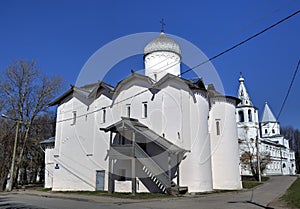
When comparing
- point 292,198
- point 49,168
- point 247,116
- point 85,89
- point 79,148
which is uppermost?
point 247,116

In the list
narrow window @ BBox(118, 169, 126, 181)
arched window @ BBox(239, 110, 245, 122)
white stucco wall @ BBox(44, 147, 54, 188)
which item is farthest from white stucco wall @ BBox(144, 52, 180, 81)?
arched window @ BBox(239, 110, 245, 122)

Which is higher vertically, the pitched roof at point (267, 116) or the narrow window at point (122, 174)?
the pitched roof at point (267, 116)

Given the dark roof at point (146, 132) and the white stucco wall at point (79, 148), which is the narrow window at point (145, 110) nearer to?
the dark roof at point (146, 132)

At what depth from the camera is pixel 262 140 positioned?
62156 mm

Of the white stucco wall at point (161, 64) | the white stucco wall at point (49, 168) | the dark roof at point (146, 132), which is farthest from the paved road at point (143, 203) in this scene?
the white stucco wall at point (161, 64)

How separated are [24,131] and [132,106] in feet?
45.3

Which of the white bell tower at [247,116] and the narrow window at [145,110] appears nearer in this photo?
the narrow window at [145,110]

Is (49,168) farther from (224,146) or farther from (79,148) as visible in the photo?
(224,146)

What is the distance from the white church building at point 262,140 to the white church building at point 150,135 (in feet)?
76.2

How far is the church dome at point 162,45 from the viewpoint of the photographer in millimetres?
26656

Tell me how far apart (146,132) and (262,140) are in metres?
48.2

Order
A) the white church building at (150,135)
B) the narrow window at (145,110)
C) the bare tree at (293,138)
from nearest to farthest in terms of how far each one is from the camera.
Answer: the white church building at (150,135) < the narrow window at (145,110) < the bare tree at (293,138)

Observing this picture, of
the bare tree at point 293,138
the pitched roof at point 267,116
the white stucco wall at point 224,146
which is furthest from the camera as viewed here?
the bare tree at point 293,138

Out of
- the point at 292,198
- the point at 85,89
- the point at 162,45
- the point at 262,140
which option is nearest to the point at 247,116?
the point at 262,140
